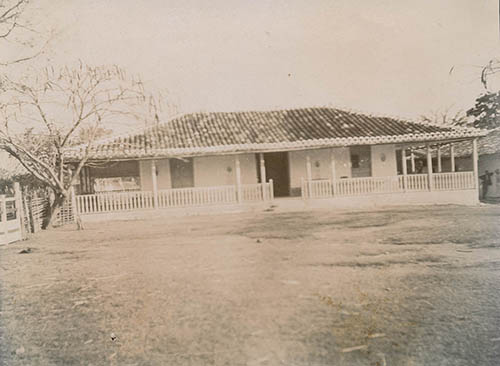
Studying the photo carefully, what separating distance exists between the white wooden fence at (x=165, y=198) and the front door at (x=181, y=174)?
3.16 ft

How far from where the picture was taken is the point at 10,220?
7.76 m

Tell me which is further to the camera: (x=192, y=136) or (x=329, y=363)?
(x=192, y=136)

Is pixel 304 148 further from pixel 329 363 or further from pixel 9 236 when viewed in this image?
pixel 329 363

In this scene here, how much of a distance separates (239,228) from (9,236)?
4608mm

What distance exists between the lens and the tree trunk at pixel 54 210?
10.2 metres

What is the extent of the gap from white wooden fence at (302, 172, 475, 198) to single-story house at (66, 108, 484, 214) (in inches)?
1.4

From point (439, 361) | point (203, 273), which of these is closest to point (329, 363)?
point (439, 361)

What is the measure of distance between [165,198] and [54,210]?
128 inches

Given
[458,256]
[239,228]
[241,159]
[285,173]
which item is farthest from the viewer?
[285,173]

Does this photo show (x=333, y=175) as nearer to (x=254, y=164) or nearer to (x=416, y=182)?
(x=254, y=164)

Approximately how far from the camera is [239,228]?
27.7 feet

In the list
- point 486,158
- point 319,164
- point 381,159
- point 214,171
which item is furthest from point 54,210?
point 486,158

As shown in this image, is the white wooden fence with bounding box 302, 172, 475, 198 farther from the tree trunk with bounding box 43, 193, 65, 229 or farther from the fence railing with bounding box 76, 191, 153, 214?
the tree trunk with bounding box 43, 193, 65, 229

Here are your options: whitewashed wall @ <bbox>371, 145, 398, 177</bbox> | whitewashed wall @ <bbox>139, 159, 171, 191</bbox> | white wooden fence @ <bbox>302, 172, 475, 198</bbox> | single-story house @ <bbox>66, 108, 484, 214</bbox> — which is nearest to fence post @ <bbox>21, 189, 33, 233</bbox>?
single-story house @ <bbox>66, 108, 484, 214</bbox>
